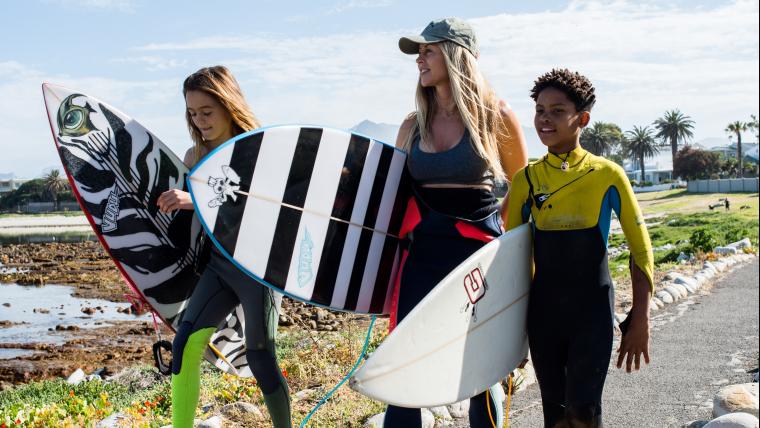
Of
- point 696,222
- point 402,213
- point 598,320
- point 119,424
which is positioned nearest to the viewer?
point 598,320

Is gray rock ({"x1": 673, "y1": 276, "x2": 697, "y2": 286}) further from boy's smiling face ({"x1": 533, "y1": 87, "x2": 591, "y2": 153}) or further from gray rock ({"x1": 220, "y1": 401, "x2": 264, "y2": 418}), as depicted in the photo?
boy's smiling face ({"x1": 533, "y1": 87, "x2": 591, "y2": 153})

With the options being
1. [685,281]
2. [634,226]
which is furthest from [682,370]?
[685,281]

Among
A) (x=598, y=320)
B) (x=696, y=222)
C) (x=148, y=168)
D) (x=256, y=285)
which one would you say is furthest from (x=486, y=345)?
(x=696, y=222)

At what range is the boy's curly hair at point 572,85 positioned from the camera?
2.62 m

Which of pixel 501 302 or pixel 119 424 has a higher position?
pixel 501 302

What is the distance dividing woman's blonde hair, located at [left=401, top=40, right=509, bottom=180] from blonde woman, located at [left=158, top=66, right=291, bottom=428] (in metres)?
0.90

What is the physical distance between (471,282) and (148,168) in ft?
6.30

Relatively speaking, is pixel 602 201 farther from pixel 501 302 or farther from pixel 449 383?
pixel 449 383

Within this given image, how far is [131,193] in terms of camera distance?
3748mm

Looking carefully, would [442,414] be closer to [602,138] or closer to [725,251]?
[725,251]

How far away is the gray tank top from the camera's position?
2.73 meters

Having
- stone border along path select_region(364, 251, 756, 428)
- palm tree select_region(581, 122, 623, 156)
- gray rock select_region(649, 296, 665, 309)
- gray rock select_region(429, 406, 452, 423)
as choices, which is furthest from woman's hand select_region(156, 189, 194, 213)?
palm tree select_region(581, 122, 623, 156)

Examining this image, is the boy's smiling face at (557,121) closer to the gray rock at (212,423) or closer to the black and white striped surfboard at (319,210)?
the black and white striped surfboard at (319,210)

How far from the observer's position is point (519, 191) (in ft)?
8.97
